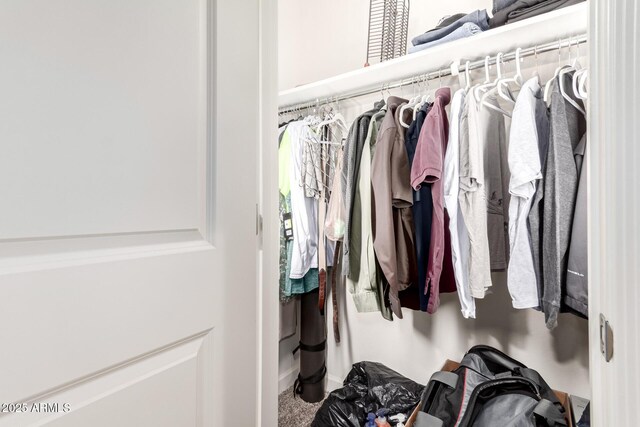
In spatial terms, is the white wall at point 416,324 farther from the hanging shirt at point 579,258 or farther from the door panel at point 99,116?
the door panel at point 99,116

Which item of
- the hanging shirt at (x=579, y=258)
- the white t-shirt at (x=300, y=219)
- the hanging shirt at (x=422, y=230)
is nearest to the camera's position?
the hanging shirt at (x=579, y=258)

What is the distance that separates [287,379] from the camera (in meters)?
1.96

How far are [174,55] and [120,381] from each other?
0.56 meters

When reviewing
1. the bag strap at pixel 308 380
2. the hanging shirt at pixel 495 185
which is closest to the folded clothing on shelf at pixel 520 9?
the hanging shirt at pixel 495 185

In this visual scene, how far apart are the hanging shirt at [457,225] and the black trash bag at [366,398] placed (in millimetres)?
584

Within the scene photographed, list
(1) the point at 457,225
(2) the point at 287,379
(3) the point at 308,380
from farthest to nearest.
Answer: (2) the point at 287,379 < (3) the point at 308,380 < (1) the point at 457,225

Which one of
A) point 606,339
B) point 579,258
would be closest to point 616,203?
point 606,339

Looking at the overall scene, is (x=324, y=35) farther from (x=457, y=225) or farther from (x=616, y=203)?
(x=616, y=203)

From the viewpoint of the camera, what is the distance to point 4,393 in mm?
375

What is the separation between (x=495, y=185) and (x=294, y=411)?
1527mm

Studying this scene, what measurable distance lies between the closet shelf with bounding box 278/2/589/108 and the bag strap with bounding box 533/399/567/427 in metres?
1.19

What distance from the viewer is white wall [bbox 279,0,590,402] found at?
52.6 inches

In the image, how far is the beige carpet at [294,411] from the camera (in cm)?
163

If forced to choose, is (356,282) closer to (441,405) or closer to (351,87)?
(441,405)
